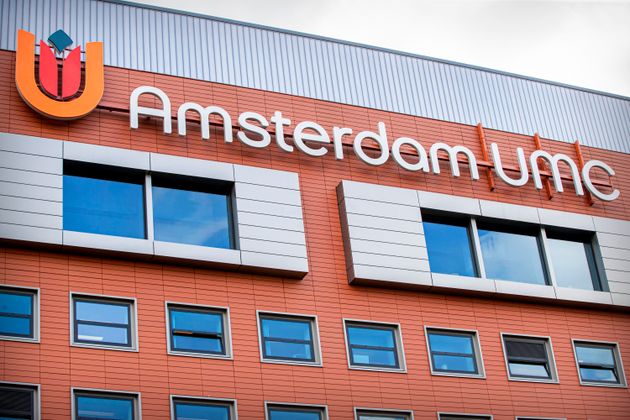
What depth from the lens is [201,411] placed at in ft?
114

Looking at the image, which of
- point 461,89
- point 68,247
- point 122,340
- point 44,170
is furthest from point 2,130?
point 461,89

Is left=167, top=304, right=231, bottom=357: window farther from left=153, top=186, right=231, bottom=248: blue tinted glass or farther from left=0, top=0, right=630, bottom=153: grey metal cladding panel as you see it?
left=0, top=0, right=630, bottom=153: grey metal cladding panel

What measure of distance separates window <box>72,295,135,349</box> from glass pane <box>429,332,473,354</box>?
34.4 ft

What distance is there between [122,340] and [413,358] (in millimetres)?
9749

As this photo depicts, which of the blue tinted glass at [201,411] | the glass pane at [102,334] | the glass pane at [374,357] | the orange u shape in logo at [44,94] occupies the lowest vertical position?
the blue tinted glass at [201,411]

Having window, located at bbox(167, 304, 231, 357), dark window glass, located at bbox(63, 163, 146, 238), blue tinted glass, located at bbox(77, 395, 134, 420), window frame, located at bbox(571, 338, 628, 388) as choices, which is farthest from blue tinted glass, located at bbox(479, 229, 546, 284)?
blue tinted glass, located at bbox(77, 395, 134, 420)

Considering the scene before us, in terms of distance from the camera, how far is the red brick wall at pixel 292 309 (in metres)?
34.2

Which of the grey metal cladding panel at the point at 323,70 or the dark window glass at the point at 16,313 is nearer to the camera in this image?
the dark window glass at the point at 16,313

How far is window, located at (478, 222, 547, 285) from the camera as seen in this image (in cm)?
4269

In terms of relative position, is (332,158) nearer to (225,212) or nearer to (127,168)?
(225,212)

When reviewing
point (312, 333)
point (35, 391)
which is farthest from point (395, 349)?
point (35, 391)

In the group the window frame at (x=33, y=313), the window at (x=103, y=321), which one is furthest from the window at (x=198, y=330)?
the window frame at (x=33, y=313)

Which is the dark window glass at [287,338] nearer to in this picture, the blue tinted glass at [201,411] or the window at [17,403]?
the blue tinted glass at [201,411]

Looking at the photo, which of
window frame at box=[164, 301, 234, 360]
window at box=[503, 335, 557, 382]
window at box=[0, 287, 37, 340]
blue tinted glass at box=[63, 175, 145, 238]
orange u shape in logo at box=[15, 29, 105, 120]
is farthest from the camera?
window at box=[503, 335, 557, 382]
